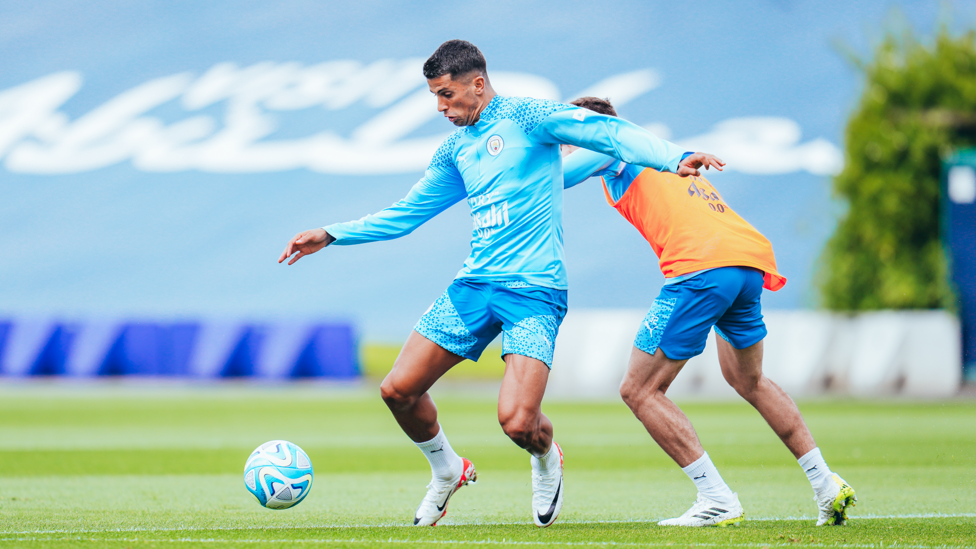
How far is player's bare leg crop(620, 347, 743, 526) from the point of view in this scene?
5.21 metres

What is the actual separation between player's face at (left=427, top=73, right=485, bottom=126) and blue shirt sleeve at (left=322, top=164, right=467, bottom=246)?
1.26 feet

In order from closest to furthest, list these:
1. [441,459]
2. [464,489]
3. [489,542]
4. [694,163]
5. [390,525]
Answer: [489,542] → [694,163] → [390,525] → [441,459] → [464,489]

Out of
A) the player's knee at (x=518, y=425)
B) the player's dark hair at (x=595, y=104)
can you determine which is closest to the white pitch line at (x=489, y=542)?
the player's knee at (x=518, y=425)

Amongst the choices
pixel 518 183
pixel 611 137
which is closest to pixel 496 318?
pixel 518 183

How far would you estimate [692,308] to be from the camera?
523 cm

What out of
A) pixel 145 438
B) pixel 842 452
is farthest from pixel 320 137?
Answer: pixel 842 452

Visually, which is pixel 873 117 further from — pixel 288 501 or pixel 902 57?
pixel 288 501

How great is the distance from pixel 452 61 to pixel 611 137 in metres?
0.90

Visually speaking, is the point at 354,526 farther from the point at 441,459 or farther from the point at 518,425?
the point at 518,425

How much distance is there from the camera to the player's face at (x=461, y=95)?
17.0 feet

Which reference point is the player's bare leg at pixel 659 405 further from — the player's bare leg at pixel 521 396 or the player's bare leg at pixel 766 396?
the player's bare leg at pixel 521 396

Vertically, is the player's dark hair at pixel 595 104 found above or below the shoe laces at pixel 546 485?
above

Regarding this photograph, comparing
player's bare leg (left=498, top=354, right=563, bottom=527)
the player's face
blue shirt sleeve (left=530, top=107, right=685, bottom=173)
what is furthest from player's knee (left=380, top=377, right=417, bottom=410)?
blue shirt sleeve (left=530, top=107, right=685, bottom=173)

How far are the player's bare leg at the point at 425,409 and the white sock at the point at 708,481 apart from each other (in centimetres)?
121
